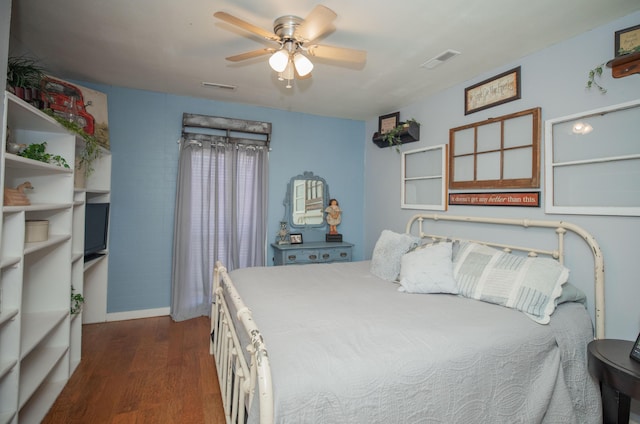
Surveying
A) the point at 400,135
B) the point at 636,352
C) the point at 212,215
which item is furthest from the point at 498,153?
the point at 212,215

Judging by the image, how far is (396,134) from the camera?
3.51m

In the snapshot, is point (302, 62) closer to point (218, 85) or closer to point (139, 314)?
point (218, 85)

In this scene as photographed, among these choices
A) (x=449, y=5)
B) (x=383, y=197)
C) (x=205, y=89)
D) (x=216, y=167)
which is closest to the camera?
(x=449, y=5)

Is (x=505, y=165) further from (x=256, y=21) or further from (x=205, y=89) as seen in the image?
(x=205, y=89)

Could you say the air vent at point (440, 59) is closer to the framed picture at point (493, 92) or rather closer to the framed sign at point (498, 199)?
the framed picture at point (493, 92)

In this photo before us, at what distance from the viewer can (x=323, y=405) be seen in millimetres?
1085

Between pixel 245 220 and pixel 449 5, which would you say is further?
pixel 245 220

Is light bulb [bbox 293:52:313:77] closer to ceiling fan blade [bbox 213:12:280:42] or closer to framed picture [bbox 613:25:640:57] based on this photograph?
ceiling fan blade [bbox 213:12:280:42]

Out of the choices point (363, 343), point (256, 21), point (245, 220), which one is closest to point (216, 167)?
point (245, 220)

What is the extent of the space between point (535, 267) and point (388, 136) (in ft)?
7.01

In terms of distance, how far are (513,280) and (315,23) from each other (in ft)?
6.17

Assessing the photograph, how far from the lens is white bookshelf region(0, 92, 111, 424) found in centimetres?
161

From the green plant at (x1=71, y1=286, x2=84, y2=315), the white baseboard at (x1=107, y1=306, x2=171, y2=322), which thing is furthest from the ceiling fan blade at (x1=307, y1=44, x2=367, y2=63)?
the white baseboard at (x1=107, y1=306, x2=171, y2=322)

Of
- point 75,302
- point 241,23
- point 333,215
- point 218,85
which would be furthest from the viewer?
point 333,215
